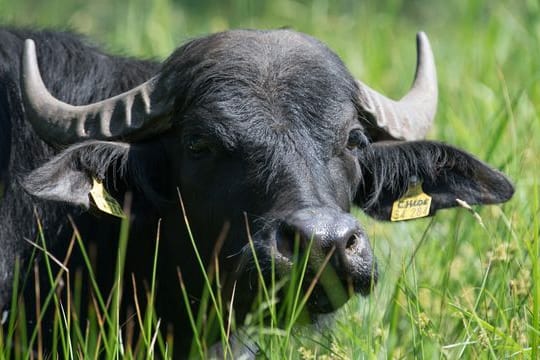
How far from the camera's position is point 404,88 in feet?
28.6

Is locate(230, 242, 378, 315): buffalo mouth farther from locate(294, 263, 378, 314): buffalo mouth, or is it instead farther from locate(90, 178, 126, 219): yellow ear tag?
locate(90, 178, 126, 219): yellow ear tag

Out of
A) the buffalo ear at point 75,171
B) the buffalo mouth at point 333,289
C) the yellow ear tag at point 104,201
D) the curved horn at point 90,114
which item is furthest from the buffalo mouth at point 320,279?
the curved horn at point 90,114

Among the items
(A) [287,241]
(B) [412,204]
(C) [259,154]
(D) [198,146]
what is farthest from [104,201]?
(B) [412,204]

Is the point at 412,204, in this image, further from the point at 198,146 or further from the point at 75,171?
the point at 75,171

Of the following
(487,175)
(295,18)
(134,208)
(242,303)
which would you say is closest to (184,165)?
(134,208)

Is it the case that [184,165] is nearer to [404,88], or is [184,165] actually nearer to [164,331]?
[164,331]

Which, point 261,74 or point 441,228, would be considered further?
point 441,228

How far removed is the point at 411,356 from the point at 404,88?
13.4 ft

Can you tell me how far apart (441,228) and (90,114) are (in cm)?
231

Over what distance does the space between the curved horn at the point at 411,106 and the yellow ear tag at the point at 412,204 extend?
25cm

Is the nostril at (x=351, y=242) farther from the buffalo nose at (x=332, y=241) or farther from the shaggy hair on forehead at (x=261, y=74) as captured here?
the shaggy hair on forehead at (x=261, y=74)

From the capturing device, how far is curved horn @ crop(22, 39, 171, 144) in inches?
206

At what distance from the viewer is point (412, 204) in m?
5.47

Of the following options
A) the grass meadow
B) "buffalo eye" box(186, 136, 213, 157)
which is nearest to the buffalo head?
"buffalo eye" box(186, 136, 213, 157)
